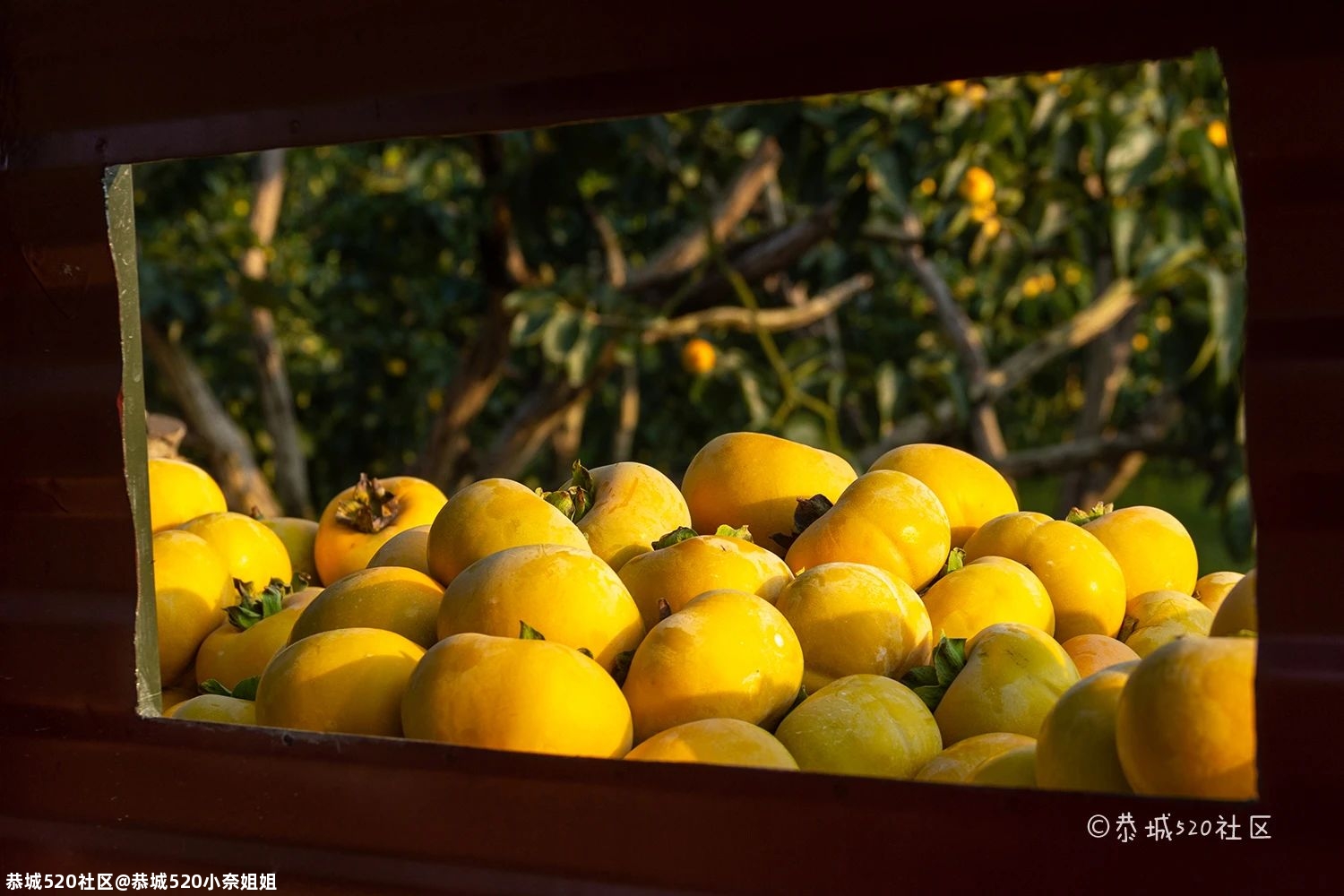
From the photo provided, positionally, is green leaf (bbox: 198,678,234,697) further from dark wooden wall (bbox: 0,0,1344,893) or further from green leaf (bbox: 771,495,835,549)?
green leaf (bbox: 771,495,835,549)

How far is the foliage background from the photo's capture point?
3.91 meters

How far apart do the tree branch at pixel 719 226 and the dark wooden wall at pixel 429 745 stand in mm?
3410

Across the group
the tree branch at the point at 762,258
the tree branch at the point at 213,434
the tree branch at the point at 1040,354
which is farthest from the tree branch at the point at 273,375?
the tree branch at the point at 1040,354

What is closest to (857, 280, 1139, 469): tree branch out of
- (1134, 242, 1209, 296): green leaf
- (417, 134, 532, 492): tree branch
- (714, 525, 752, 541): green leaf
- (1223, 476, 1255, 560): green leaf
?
(1134, 242, 1209, 296): green leaf

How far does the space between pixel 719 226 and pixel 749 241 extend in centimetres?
14

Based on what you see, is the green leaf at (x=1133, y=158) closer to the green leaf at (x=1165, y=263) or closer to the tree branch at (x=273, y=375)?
the green leaf at (x=1165, y=263)

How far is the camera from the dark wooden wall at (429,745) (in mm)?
A: 826

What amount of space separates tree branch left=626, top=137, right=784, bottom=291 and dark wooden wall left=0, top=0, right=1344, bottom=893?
11.2 ft

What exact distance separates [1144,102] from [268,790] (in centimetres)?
395

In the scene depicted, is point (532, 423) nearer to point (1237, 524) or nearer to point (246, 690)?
point (1237, 524)

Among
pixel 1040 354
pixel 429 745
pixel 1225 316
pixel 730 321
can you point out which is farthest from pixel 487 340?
pixel 429 745

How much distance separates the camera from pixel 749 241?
4.69m

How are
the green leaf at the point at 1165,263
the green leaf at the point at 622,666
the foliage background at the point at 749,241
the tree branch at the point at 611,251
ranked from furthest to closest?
the tree branch at the point at 611,251 → the foliage background at the point at 749,241 → the green leaf at the point at 1165,263 → the green leaf at the point at 622,666

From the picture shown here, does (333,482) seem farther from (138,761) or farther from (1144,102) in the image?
(138,761)
